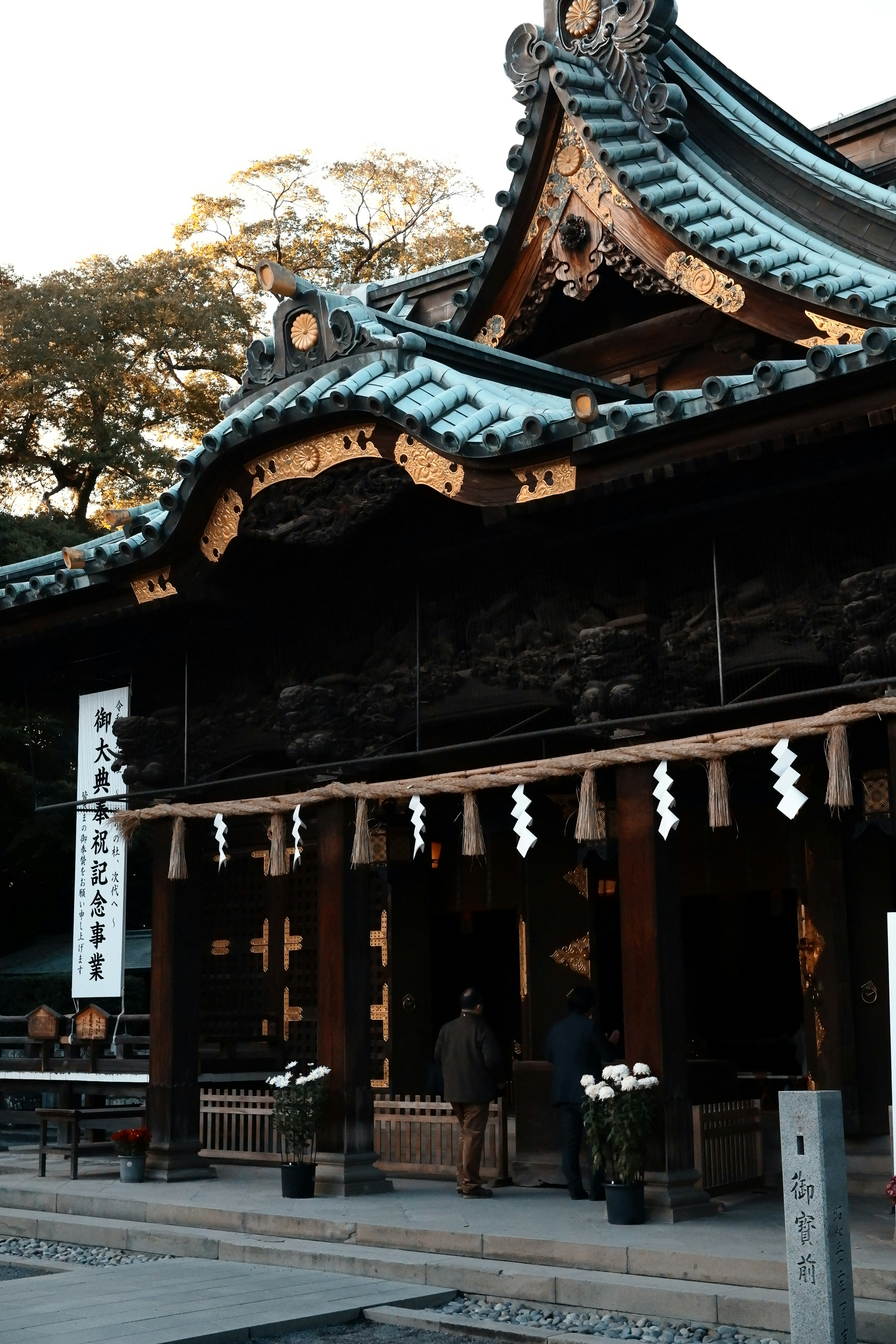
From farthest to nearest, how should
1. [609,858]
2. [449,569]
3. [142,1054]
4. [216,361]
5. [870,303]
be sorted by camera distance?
[216,361], [142,1054], [609,858], [449,569], [870,303]

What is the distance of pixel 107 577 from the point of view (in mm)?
12422

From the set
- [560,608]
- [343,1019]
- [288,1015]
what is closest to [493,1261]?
[343,1019]

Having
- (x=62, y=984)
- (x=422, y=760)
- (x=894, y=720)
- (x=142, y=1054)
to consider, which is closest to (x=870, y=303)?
(x=894, y=720)

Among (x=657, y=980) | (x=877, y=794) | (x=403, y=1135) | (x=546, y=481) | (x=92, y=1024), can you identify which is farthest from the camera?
(x=92, y=1024)

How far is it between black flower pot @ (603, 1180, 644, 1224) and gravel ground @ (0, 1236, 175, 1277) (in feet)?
10.4

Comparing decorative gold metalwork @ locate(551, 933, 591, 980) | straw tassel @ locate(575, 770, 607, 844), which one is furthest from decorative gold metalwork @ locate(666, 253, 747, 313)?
decorative gold metalwork @ locate(551, 933, 591, 980)

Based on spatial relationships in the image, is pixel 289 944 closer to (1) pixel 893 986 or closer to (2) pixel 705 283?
(2) pixel 705 283

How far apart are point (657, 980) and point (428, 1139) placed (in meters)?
3.68

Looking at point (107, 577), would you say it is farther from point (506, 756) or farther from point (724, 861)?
point (724, 861)

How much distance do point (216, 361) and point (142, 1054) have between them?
19.2m

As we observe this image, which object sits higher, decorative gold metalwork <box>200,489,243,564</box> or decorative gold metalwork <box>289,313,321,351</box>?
decorative gold metalwork <box>289,313,321,351</box>

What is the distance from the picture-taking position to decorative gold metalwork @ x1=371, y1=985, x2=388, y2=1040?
15.1 metres

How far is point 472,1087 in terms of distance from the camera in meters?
11.5

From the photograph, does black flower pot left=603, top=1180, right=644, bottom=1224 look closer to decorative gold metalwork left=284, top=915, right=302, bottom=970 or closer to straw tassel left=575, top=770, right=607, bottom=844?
straw tassel left=575, top=770, right=607, bottom=844
